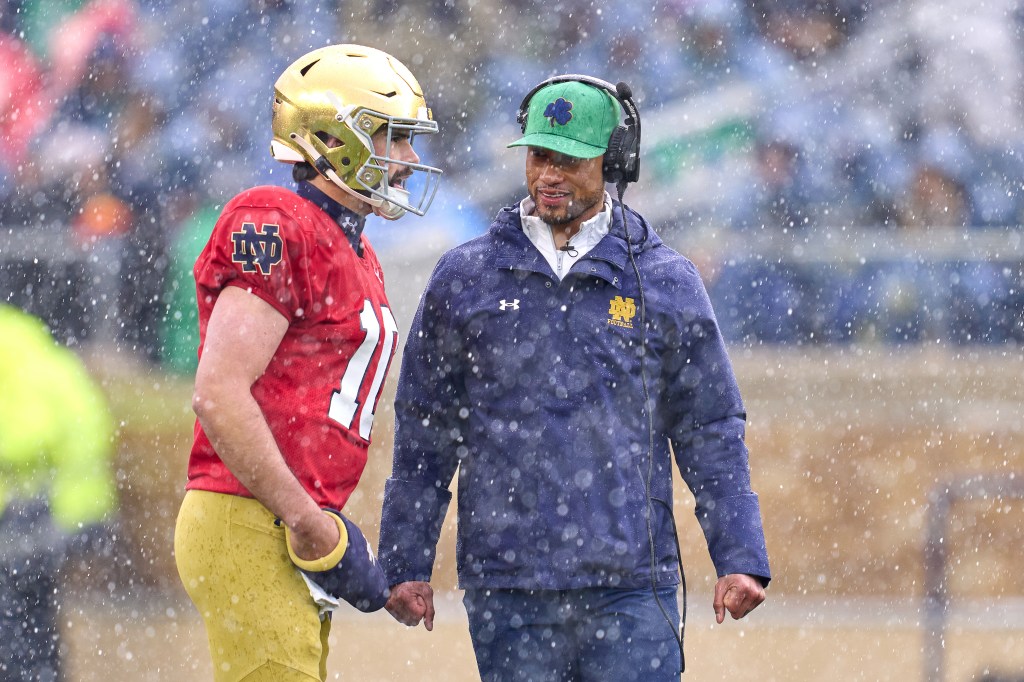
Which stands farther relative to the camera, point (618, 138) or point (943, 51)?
point (943, 51)

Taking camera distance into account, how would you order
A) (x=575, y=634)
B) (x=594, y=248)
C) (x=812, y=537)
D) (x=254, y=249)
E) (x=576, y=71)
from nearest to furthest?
(x=254, y=249) < (x=575, y=634) < (x=594, y=248) < (x=812, y=537) < (x=576, y=71)

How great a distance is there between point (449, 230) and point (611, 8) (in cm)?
212

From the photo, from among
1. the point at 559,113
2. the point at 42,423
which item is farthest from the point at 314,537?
the point at 42,423

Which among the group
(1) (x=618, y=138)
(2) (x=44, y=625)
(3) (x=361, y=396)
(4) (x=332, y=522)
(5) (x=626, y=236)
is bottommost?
(2) (x=44, y=625)

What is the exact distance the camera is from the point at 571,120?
3.39 meters

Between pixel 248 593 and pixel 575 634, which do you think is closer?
pixel 248 593

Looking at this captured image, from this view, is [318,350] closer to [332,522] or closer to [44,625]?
[332,522]

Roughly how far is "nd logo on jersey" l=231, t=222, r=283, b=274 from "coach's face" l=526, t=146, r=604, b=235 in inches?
31.3

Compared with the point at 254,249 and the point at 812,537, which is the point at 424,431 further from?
the point at 812,537

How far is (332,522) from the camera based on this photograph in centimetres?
282

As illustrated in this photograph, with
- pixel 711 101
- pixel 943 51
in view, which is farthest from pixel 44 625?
pixel 943 51

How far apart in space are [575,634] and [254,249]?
3.80 feet

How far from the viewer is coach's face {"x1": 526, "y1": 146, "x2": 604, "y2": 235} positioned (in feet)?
11.1

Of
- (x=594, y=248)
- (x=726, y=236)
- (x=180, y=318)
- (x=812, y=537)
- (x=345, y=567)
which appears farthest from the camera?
(x=726, y=236)
